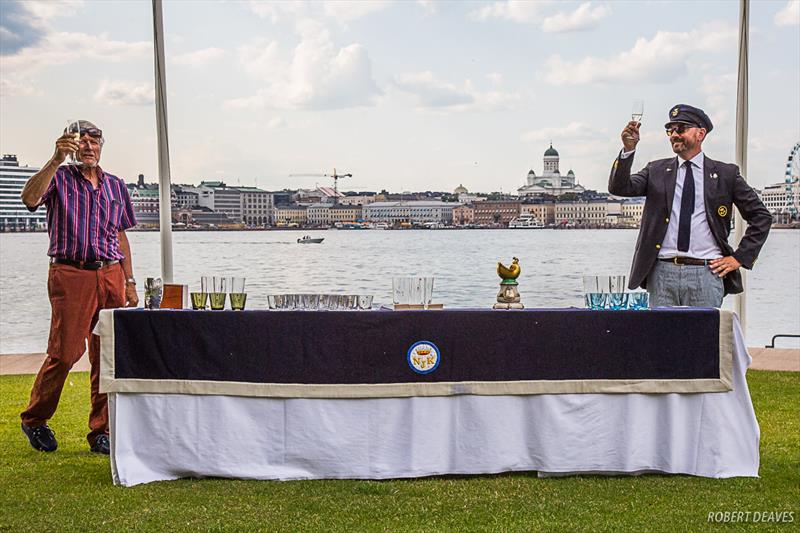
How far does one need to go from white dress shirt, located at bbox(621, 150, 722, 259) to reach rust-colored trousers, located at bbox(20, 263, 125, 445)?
2.12 metres

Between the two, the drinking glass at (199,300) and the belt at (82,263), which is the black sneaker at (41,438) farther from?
the drinking glass at (199,300)

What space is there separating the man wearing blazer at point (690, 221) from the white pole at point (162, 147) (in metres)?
2.65

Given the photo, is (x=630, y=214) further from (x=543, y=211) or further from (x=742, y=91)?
(x=742, y=91)

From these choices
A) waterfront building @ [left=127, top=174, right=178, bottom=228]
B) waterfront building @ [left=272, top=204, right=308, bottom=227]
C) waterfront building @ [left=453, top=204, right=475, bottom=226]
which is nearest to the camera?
waterfront building @ [left=127, top=174, right=178, bottom=228]

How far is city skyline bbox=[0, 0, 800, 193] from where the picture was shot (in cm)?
1548

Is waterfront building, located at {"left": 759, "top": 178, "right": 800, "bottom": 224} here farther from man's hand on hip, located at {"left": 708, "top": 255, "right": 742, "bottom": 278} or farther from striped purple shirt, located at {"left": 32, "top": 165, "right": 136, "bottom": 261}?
striped purple shirt, located at {"left": 32, "top": 165, "right": 136, "bottom": 261}

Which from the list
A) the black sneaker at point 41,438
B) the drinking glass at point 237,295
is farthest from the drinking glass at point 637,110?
the black sneaker at point 41,438

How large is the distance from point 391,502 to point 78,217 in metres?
1.75

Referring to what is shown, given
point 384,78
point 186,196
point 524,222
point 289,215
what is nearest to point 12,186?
point 186,196

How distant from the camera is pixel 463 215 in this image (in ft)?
44.7

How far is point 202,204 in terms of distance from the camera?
852 centimetres

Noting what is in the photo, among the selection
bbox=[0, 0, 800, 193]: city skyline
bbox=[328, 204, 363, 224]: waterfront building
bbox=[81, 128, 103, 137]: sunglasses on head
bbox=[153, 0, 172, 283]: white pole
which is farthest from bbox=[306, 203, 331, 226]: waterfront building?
bbox=[81, 128, 103, 137]: sunglasses on head

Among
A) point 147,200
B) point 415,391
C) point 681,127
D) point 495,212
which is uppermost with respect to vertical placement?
point 681,127

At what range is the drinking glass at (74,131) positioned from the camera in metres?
3.64
